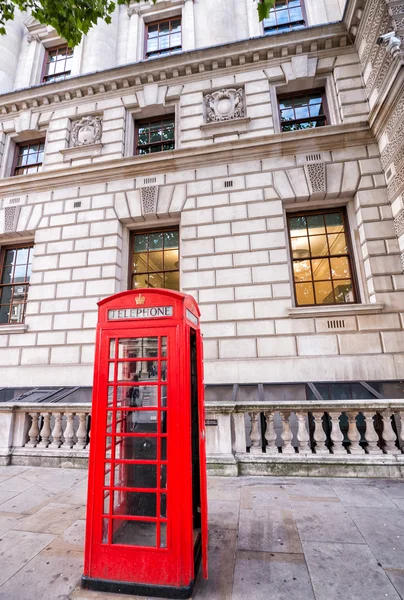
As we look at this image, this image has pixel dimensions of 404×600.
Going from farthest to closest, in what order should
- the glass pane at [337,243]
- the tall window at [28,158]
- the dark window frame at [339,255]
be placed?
1. the tall window at [28,158]
2. the glass pane at [337,243]
3. the dark window frame at [339,255]

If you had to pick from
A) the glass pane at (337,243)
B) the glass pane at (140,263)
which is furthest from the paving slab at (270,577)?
the glass pane at (140,263)

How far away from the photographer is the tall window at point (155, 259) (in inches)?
358

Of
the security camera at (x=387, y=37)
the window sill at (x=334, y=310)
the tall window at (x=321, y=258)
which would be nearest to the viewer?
the security camera at (x=387, y=37)

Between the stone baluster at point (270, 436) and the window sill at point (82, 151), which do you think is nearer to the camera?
the stone baluster at point (270, 436)

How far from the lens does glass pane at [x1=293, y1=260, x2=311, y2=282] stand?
27.3 ft

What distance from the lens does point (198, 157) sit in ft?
29.4

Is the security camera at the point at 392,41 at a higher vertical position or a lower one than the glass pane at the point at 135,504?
higher

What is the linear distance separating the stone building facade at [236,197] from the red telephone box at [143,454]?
16.9ft

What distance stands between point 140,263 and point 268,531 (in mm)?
7773

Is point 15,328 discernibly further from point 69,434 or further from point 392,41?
point 392,41

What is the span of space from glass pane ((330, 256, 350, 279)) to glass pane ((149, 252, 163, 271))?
4.97 meters

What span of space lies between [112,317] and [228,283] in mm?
5811

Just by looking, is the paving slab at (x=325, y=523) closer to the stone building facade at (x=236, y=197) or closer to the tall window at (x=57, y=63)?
the stone building facade at (x=236, y=197)

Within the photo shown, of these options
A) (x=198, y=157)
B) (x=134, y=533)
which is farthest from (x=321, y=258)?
(x=134, y=533)
